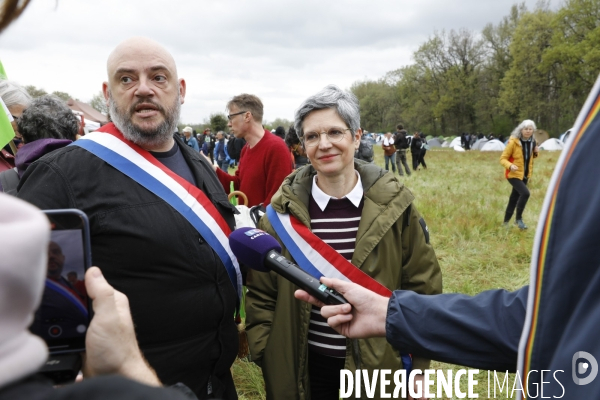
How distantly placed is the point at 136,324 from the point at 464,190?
11.9 m

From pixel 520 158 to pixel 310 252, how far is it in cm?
671

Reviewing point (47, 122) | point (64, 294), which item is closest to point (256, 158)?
point (47, 122)

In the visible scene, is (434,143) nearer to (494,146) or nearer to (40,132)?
(494,146)

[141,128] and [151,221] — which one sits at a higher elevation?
[141,128]

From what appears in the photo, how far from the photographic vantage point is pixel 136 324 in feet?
6.37

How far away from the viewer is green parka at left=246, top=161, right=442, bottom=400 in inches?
87.1

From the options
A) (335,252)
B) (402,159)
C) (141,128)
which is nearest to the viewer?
(141,128)

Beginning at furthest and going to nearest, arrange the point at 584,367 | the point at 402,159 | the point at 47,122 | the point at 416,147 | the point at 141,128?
the point at 416,147
the point at 402,159
the point at 47,122
the point at 141,128
the point at 584,367

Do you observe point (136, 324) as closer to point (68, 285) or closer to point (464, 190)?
point (68, 285)

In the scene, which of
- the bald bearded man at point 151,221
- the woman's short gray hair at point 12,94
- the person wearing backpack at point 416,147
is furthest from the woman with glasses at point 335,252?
the person wearing backpack at point 416,147

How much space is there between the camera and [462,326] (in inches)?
53.5

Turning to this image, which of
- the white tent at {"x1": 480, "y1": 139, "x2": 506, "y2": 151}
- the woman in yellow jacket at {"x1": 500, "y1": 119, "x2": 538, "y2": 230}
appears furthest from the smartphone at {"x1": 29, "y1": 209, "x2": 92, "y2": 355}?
the white tent at {"x1": 480, "y1": 139, "x2": 506, "y2": 151}

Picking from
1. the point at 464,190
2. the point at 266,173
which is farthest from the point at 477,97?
the point at 266,173

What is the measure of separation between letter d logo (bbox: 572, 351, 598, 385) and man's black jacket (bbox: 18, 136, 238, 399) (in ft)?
5.07
